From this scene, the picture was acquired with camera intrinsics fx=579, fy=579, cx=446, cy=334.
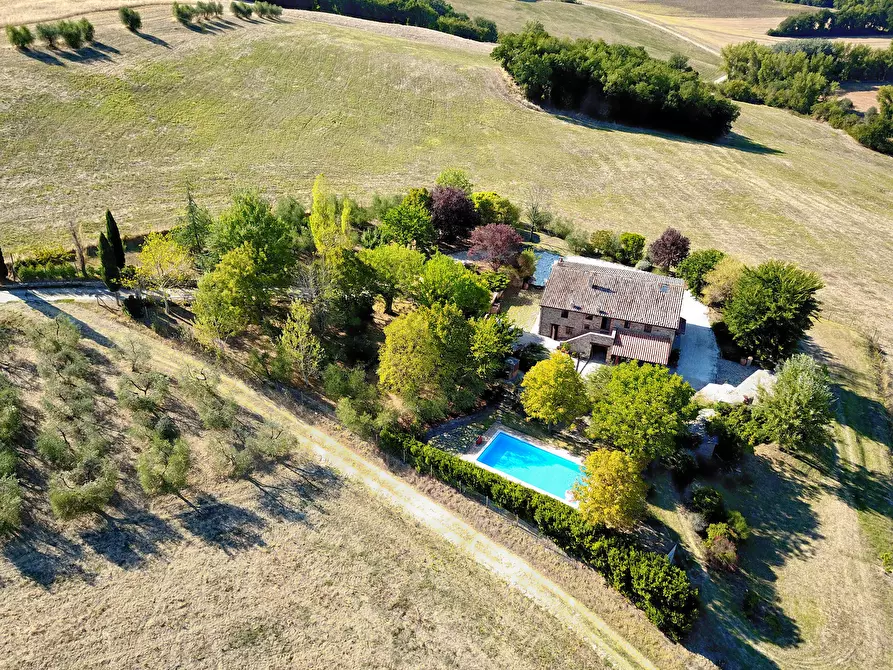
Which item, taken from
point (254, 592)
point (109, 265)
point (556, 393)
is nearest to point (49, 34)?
point (109, 265)

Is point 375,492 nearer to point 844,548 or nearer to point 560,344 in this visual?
point 560,344

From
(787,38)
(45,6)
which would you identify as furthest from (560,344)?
(787,38)

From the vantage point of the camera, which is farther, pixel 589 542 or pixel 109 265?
pixel 109 265

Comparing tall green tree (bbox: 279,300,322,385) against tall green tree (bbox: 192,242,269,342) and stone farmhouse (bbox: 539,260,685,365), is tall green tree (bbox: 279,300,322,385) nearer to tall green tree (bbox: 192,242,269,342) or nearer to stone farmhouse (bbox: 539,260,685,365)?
tall green tree (bbox: 192,242,269,342)

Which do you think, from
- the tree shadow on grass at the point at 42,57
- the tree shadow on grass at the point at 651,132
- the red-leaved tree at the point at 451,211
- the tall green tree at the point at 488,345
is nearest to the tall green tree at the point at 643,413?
the tall green tree at the point at 488,345

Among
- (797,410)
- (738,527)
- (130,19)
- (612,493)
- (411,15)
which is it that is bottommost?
(738,527)

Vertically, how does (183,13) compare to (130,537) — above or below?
above

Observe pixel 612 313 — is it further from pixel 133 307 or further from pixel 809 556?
pixel 133 307
